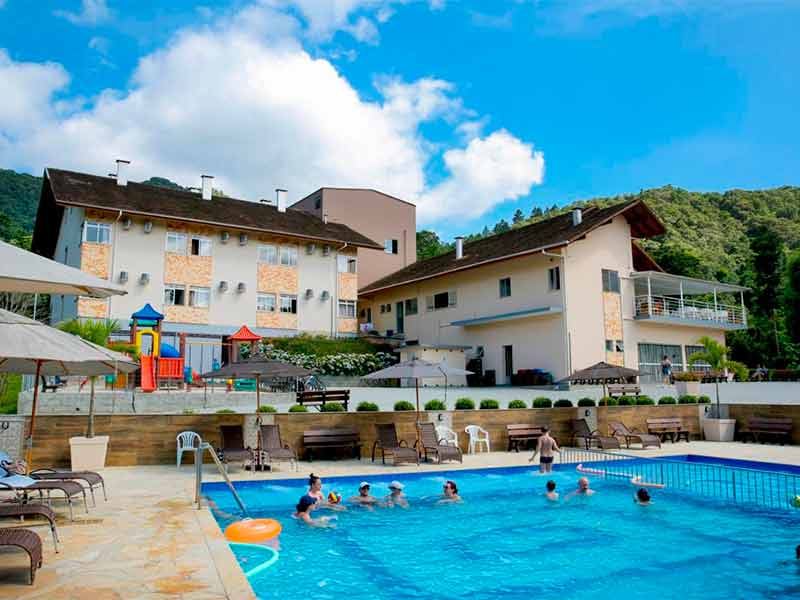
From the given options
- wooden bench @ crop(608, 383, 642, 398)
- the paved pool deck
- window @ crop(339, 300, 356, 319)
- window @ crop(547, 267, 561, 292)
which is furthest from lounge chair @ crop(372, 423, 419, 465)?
window @ crop(339, 300, 356, 319)

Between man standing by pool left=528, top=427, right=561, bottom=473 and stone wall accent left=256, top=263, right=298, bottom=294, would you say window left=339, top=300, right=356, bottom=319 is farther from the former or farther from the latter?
man standing by pool left=528, top=427, right=561, bottom=473

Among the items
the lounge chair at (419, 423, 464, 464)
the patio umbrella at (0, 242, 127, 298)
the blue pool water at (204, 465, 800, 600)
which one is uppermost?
the patio umbrella at (0, 242, 127, 298)

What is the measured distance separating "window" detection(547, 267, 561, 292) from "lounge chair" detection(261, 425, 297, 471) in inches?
714

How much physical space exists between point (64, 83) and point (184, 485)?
19705mm

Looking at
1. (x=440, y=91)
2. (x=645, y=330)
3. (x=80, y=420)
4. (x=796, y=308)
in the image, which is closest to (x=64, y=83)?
(x=440, y=91)

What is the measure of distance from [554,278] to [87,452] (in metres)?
22.0

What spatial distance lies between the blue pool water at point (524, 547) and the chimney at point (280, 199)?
27799 mm

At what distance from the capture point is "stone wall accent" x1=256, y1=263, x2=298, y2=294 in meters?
33.6

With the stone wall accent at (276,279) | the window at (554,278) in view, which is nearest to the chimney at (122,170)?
the stone wall accent at (276,279)

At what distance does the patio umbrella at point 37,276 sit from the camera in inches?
200

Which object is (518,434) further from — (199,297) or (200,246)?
(200,246)

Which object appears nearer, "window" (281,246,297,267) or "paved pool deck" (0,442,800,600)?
"paved pool deck" (0,442,800,600)

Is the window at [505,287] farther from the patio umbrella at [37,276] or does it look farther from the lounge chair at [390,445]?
the patio umbrella at [37,276]

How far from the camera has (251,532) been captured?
884 centimetres
